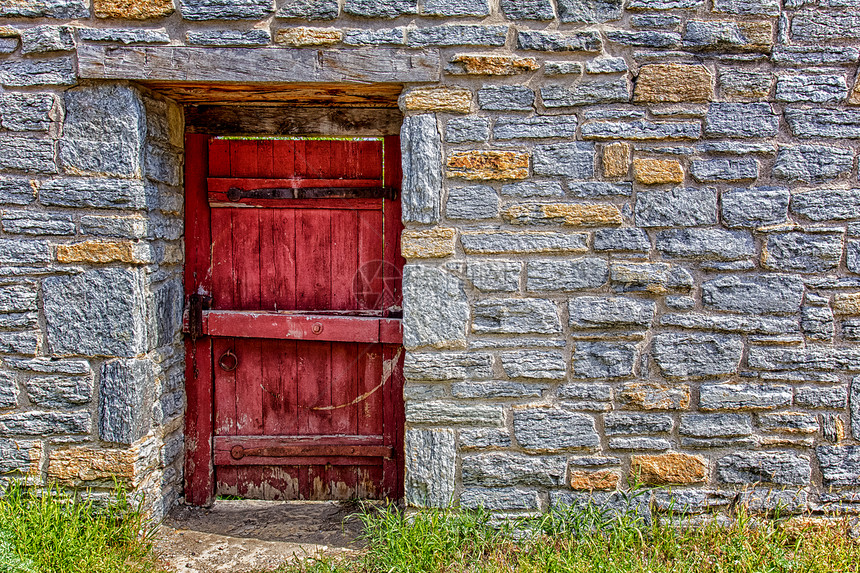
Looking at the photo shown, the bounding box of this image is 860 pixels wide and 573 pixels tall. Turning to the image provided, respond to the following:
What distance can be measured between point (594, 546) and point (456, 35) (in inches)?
91.1

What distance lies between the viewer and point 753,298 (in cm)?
258

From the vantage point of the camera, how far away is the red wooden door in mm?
3025

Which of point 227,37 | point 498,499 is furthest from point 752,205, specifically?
point 227,37

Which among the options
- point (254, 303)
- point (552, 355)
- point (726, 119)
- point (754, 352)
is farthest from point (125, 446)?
point (726, 119)

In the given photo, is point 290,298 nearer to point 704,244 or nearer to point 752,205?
point 704,244

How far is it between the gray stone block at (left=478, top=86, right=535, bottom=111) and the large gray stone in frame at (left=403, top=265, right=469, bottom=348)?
2.56ft

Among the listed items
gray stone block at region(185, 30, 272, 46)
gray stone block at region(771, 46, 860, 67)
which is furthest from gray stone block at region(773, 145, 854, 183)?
gray stone block at region(185, 30, 272, 46)

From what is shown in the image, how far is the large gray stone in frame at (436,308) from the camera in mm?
2559

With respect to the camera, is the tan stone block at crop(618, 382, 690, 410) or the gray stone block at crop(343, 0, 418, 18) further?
the tan stone block at crop(618, 382, 690, 410)

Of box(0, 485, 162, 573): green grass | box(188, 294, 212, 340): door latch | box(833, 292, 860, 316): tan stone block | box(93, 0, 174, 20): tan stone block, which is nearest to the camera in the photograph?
box(0, 485, 162, 573): green grass

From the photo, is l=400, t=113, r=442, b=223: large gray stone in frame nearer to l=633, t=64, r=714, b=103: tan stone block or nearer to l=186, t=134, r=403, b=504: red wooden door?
l=186, t=134, r=403, b=504: red wooden door

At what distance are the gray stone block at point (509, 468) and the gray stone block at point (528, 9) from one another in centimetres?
198

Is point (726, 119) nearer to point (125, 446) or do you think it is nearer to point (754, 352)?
point (754, 352)

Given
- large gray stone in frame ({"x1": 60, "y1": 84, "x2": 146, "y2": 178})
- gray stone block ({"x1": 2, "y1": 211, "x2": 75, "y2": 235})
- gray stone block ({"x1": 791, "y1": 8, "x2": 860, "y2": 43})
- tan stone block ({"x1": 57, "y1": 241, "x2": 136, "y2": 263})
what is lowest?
tan stone block ({"x1": 57, "y1": 241, "x2": 136, "y2": 263})
